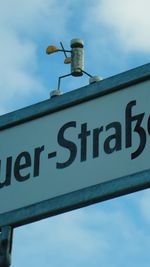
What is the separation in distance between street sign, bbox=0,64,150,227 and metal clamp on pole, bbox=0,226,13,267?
0.03 metres

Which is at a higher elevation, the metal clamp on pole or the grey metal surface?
the grey metal surface

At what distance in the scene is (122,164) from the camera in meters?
2.79

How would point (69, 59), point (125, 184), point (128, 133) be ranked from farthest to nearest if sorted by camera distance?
1. point (69, 59)
2. point (128, 133)
3. point (125, 184)

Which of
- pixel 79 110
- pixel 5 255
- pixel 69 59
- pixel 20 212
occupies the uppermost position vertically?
pixel 69 59

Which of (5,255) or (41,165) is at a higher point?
(41,165)

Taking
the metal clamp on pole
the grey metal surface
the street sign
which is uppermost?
the street sign

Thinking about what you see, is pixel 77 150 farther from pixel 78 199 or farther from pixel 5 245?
pixel 5 245

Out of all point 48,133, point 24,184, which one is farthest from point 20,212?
point 48,133

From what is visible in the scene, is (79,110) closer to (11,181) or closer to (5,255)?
(11,181)

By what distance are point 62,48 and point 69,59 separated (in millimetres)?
143

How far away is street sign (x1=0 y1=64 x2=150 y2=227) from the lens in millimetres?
2775

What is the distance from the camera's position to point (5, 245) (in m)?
2.77

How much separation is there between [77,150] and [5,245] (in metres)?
0.49

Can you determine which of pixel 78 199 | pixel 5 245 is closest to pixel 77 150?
pixel 78 199
